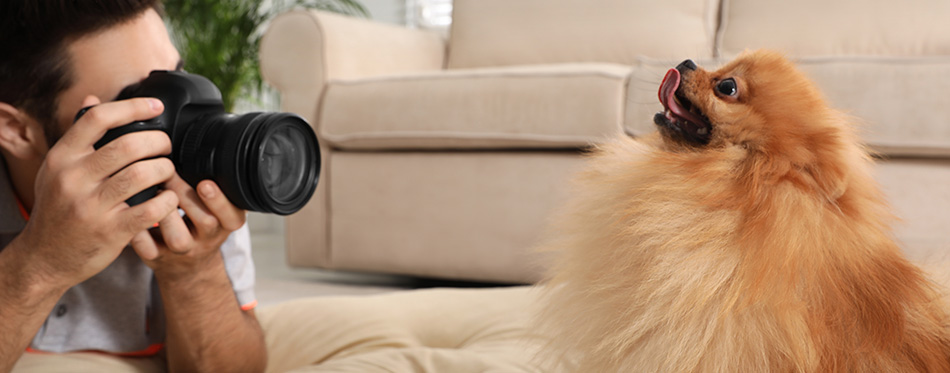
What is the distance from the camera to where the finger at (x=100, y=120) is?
646 mm

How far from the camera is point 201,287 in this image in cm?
81

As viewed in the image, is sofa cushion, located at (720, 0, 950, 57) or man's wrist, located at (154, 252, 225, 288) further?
sofa cushion, located at (720, 0, 950, 57)

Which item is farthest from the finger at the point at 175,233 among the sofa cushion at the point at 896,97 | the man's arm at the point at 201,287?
the sofa cushion at the point at 896,97

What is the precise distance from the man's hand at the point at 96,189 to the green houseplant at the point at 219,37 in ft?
7.83

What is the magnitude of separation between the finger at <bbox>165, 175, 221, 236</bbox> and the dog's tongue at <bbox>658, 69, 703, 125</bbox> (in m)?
0.44

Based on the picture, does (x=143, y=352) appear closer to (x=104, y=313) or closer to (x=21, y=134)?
(x=104, y=313)

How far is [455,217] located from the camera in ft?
5.73

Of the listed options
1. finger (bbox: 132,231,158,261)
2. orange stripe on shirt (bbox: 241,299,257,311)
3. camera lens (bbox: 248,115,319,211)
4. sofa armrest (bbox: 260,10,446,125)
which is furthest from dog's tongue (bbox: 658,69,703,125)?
sofa armrest (bbox: 260,10,446,125)

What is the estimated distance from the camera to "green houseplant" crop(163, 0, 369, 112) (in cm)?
296

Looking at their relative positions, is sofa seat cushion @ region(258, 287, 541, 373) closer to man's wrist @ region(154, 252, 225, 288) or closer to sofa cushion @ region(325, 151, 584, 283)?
man's wrist @ region(154, 252, 225, 288)

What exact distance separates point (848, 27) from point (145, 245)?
74.0 inches

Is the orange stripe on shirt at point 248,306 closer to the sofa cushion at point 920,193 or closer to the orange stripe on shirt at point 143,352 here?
the orange stripe on shirt at point 143,352

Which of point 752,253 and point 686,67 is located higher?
point 686,67

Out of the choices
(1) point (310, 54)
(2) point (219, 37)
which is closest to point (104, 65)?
(1) point (310, 54)
